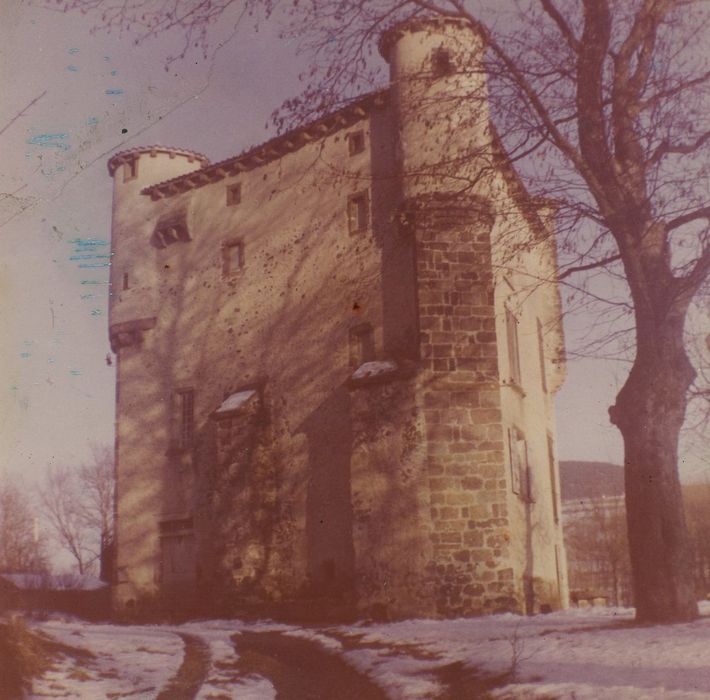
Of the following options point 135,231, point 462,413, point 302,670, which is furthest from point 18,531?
point 302,670

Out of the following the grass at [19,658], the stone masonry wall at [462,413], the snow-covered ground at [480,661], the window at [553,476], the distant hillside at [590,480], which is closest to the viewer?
the snow-covered ground at [480,661]

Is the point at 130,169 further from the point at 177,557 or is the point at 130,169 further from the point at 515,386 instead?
the point at 515,386

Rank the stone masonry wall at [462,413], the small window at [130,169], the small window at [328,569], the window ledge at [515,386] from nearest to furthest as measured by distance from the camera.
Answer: the stone masonry wall at [462,413] → the window ledge at [515,386] → the small window at [328,569] → the small window at [130,169]

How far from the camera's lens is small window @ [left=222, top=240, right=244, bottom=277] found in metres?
24.5

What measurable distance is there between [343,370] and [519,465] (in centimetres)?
442

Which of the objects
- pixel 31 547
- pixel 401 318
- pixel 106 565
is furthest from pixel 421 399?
pixel 31 547

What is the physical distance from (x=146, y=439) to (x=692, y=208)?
1760 cm

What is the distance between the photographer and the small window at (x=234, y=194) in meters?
25.0

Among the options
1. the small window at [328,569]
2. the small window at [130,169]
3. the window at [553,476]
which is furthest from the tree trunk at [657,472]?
the small window at [130,169]

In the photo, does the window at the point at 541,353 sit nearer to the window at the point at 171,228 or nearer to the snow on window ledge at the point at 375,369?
the snow on window ledge at the point at 375,369

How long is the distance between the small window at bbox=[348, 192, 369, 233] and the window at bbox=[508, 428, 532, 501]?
19.2 ft

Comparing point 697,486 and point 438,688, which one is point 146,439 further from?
point 697,486

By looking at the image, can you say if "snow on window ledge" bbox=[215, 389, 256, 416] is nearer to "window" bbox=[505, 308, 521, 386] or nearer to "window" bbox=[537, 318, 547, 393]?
"window" bbox=[505, 308, 521, 386]

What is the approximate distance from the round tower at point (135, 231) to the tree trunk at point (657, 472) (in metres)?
17.3
